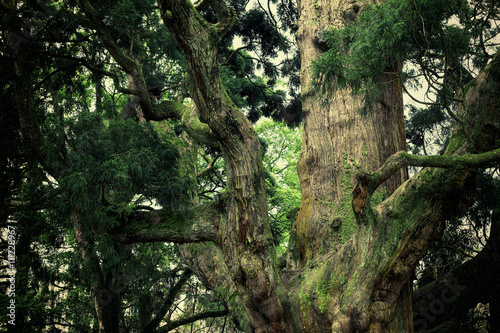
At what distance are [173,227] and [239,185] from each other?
3.58 feet

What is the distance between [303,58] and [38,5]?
11.7ft

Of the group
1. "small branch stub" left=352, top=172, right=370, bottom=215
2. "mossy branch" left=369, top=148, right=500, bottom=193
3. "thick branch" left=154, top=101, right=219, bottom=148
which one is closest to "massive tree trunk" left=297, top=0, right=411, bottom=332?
"small branch stub" left=352, top=172, right=370, bottom=215

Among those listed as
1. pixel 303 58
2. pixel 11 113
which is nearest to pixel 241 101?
pixel 303 58

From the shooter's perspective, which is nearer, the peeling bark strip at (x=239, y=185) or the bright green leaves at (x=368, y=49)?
the bright green leaves at (x=368, y=49)

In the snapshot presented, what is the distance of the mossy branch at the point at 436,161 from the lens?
339 centimetres

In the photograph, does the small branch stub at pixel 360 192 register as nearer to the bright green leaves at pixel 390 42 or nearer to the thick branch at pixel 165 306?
the bright green leaves at pixel 390 42

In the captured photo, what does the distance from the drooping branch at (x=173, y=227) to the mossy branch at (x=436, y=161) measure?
5.91 feet

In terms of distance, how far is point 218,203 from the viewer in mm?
4297

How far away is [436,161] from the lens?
11.2ft

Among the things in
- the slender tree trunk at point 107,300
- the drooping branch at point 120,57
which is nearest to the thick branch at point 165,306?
the slender tree trunk at point 107,300

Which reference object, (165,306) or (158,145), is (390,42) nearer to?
(158,145)

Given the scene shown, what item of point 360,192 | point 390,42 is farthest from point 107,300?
point 390,42

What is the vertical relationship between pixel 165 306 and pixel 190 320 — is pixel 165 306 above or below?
above

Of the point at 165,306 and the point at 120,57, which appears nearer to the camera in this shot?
the point at 120,57
